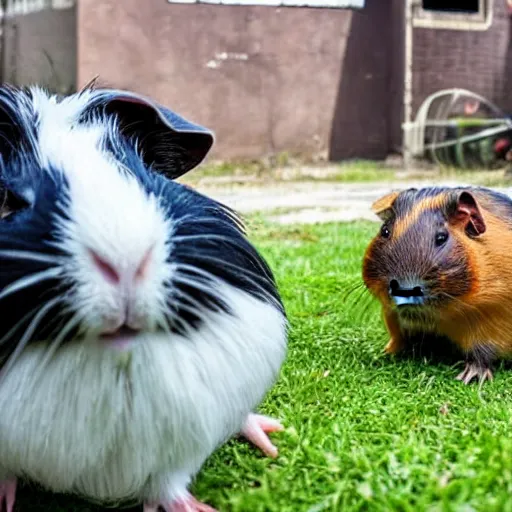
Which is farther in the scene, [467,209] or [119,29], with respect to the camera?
[119,29]

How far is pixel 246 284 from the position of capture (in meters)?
1.16

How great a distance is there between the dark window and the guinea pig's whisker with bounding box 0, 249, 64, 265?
990 centimetres

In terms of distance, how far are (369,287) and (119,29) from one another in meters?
7.23

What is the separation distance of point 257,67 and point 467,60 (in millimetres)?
2701

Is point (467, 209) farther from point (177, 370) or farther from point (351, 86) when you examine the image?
point (351, 86)

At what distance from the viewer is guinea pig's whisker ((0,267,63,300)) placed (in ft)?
3.18

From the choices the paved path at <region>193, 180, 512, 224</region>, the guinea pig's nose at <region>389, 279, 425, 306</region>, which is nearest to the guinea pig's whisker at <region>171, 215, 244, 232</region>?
the guinea pig's nose at <region>389, 279, 425, 306</region>

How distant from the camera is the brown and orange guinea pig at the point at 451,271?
1865 millimetres

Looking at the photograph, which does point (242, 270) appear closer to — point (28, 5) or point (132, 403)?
point (132, 403)

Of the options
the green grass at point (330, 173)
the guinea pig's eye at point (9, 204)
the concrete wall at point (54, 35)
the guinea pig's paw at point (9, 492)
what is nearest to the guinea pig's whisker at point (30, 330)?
the guinea pig's eye at point (9, 204)

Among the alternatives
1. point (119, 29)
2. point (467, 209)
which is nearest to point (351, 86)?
point (119, 29)

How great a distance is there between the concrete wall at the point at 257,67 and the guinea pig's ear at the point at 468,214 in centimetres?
681

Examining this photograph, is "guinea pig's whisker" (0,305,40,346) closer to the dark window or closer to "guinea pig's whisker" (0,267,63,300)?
"guinea pig's whisker" (0,267,63,300)

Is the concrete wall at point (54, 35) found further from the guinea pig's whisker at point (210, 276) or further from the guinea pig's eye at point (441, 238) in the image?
the guinea pig's whisker at point (210, 276)
